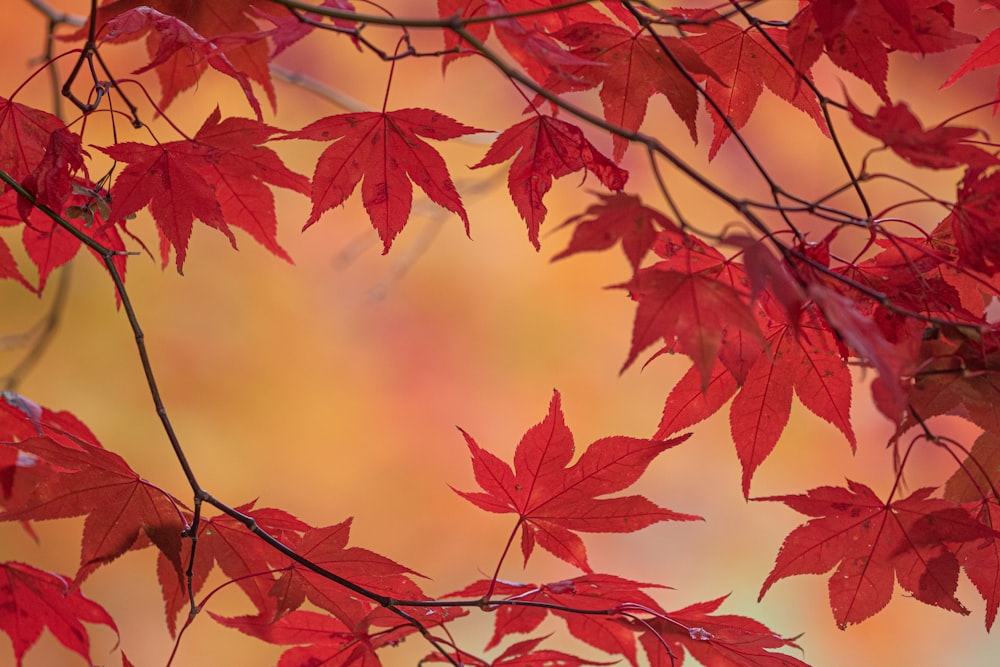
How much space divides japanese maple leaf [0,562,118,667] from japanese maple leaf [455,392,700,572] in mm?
362

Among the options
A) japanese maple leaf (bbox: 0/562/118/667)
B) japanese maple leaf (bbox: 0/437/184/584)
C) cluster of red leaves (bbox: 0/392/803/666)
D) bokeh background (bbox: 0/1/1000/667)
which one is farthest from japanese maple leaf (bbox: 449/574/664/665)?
bokeh background (bbox: 0/1/1000/667)

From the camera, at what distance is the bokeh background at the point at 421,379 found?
2.42 metres

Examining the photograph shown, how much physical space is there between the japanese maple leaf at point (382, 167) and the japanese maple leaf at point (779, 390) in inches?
10.8

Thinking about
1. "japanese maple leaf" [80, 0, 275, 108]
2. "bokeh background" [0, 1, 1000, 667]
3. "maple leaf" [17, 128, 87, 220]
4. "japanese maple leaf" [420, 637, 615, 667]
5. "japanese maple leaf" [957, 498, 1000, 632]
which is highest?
"bokeh background" [0, 1, 1000, 667]

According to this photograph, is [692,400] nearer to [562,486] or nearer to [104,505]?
[562,486]

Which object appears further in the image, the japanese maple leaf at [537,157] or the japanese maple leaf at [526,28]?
the japanese maple leaf at [537,157]

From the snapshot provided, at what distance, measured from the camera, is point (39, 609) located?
784 millimetres

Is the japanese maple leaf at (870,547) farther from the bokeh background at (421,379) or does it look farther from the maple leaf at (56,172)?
the bokeh background at (421,379)

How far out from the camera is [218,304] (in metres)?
2.50

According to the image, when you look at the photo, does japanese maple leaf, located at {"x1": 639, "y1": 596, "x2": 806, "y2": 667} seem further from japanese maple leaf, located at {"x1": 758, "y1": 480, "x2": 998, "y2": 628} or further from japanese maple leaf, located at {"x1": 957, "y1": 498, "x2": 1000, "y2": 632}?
japanese maple leaf, located at {"x1": 957, "y1": 498, "x2": 1000, "y2": 632}

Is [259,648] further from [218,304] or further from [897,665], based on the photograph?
[897,665]

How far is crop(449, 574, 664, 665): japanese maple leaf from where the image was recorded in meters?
0.66

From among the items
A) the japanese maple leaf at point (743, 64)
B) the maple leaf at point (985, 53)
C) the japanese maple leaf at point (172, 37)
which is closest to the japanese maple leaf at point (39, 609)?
the japanese maple leaf at point (172, 37)

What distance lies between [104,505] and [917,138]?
583 mm
